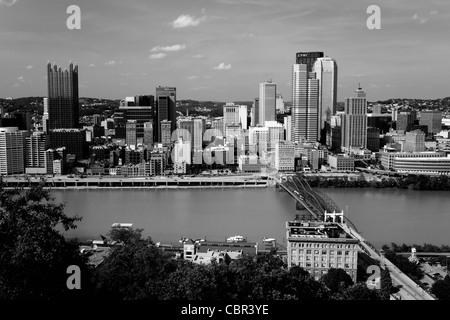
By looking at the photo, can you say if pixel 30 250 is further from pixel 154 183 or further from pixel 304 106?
pixel 304 106

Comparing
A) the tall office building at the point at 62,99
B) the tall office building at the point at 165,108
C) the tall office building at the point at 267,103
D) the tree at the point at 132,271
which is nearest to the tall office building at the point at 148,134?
the tall office building at the point at 165,108

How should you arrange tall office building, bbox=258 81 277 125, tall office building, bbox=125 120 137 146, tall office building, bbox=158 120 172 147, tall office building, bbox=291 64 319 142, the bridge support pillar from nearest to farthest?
the bridge support pillar, tall office building, bbox=158 120 172 147, tall office building, bbox=125 120 137 146, tall office building, bbox=291 64 319 142, tall office building, bbox=258 81 277 125

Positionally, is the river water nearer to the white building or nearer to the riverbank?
the riverbank

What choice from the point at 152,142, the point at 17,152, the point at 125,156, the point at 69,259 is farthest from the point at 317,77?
the point at 69,259

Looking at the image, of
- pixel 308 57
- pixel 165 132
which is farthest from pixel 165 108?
pixel 308 57

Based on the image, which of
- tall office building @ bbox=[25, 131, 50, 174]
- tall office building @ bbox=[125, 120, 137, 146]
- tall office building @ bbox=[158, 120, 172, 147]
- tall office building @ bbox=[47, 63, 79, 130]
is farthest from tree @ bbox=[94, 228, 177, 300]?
tall office building @ bbox=[125, 120, 137, 146]

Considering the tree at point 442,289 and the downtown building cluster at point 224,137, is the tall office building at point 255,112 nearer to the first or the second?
the downtown building cluster at point 224,137
